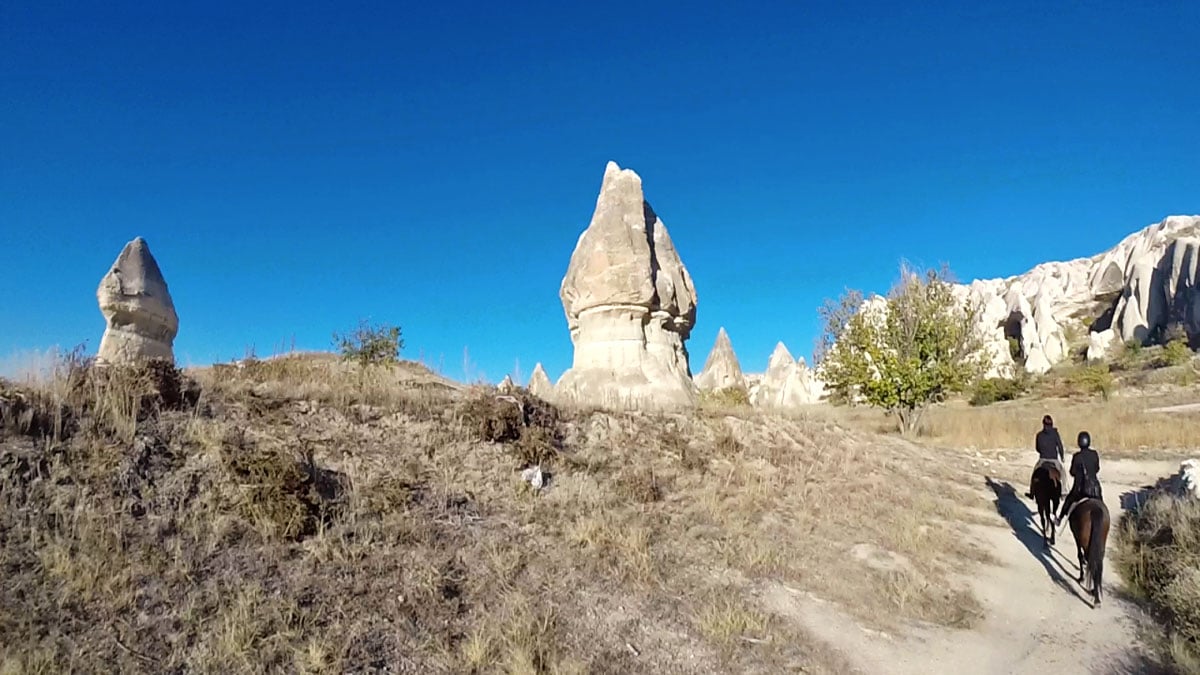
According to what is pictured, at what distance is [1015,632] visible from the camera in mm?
4672

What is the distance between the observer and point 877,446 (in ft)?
35.2

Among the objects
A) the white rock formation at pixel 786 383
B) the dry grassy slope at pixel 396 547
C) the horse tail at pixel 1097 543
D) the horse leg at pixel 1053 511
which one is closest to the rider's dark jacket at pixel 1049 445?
the horse leg at pixel 1053 511

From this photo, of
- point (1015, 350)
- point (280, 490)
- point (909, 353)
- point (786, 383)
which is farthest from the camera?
point (1015, 350)

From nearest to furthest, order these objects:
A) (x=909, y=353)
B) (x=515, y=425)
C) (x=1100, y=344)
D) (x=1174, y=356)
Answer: (x=515, y=425)
(x=909, y=353)
(x=1174, y=356)
(x=1100, y=344)

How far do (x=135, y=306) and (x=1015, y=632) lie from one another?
43.7 ft

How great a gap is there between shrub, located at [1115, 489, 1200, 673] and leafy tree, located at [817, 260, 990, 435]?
7.59 meters

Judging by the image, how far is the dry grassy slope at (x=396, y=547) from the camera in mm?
3256

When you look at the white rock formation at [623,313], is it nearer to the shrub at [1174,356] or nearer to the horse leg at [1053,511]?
the horse leg at [1053,511]

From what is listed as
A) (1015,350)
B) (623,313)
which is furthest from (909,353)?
(1015,350)

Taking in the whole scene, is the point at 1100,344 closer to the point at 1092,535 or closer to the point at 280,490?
the point at 1092,535

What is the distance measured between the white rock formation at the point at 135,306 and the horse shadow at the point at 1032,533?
12921 millimetres

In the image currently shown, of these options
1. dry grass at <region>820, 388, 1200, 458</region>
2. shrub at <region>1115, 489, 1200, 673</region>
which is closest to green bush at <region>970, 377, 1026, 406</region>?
dry grass at <region>820, 388, 1200, 458</region>

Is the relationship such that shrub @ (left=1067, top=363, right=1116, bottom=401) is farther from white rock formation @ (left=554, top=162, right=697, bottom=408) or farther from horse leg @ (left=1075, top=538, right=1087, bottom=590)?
horse leg @ (left=1075, top=538, right=1087, bottom=590)

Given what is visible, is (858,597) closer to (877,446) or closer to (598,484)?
(598,484)
